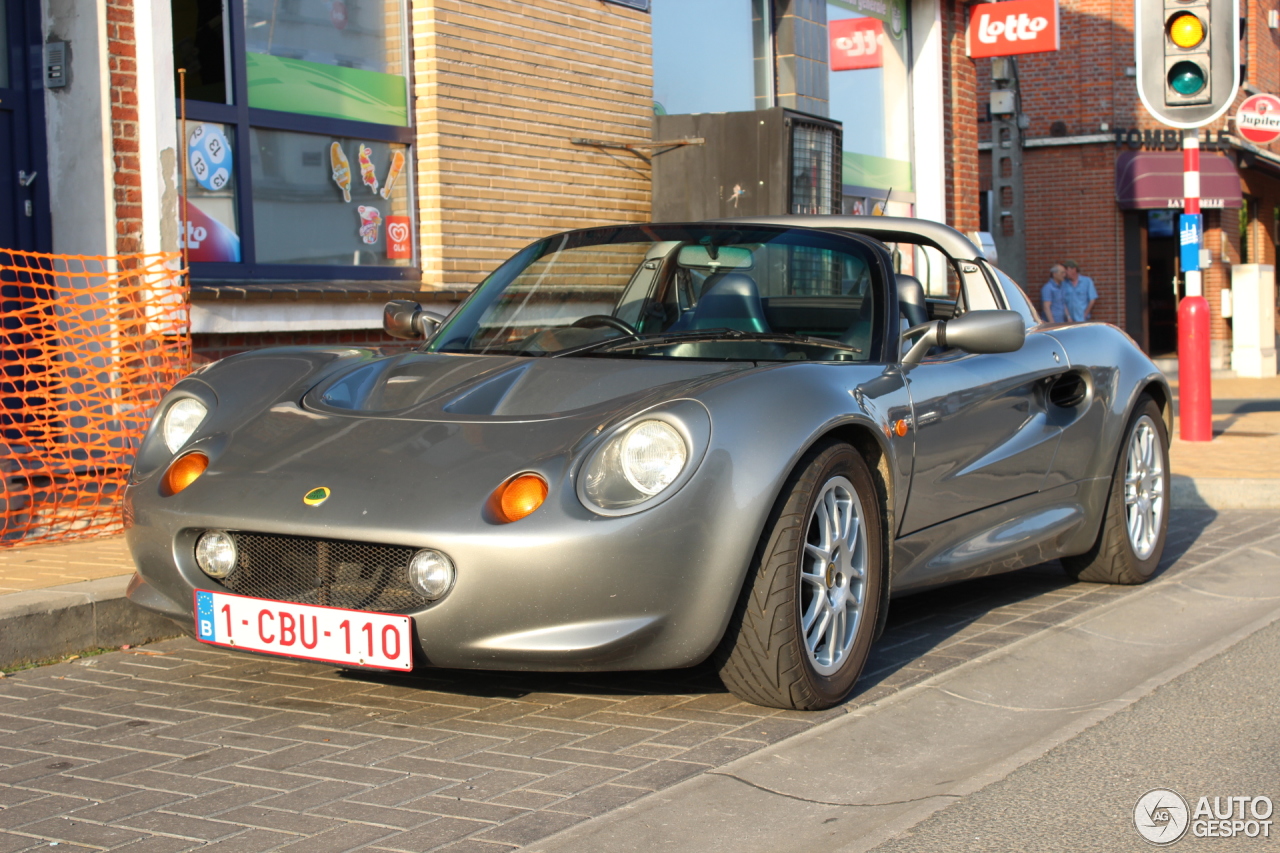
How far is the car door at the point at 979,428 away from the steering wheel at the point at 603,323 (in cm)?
90

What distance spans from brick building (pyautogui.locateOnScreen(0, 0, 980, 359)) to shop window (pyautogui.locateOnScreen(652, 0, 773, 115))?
0.06ft

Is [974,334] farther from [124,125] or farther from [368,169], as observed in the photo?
[368,169]

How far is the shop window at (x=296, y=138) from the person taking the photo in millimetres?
8125

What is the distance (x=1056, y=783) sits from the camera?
3.29 m

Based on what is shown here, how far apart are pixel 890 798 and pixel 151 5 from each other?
611 cm

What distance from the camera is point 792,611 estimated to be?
363cm

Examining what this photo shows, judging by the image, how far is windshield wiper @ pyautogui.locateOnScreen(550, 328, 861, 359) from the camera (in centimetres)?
441

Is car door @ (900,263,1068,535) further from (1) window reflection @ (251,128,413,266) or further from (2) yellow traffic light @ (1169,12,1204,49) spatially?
(2) yellow traffic light @ (1169,12,1204,49)

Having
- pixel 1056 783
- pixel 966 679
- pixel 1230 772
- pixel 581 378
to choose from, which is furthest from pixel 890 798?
pixel 581 378

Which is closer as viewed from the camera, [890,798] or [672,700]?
[890,798]

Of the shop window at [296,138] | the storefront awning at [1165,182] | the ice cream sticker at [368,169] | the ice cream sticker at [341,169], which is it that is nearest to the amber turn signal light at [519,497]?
the shop window at [296,138]

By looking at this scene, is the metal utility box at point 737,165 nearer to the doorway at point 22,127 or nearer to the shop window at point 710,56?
the shop window at point 710,56

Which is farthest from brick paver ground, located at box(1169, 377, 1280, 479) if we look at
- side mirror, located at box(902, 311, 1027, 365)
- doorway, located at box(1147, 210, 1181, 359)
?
doorway, located at box(1147, 210, 1181, 359)

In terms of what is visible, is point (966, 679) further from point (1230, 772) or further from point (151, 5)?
point (151, 5)
